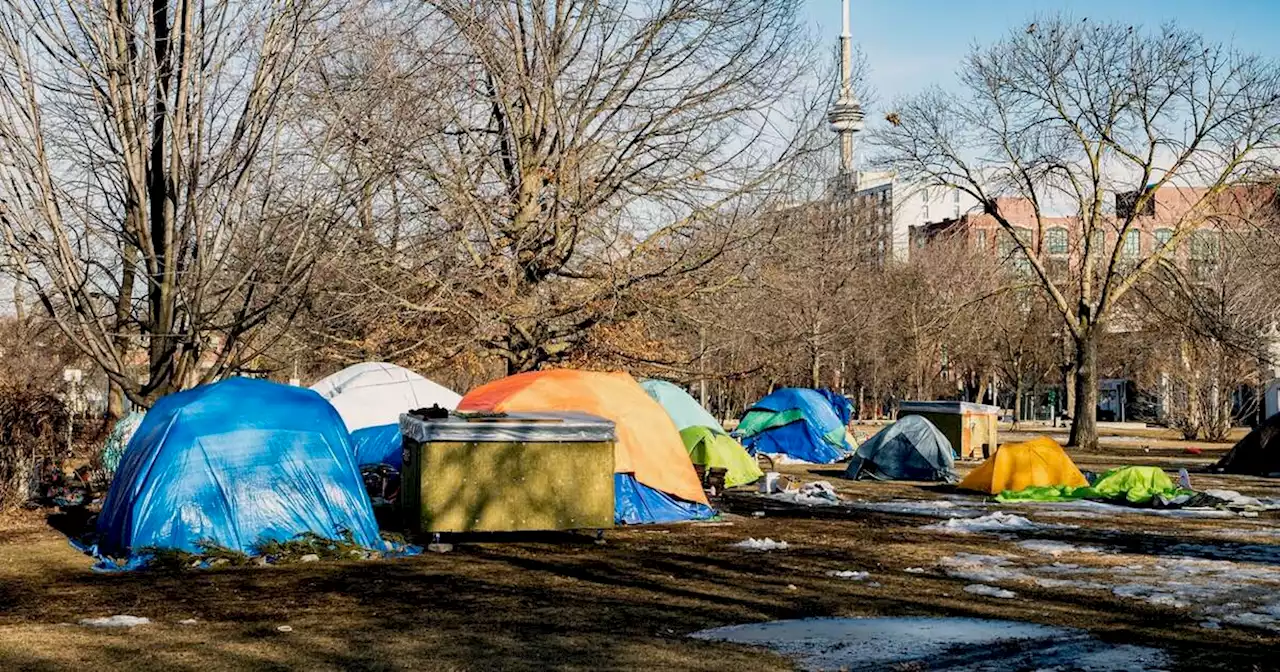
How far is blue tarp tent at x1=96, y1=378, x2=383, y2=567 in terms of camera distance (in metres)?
12.7

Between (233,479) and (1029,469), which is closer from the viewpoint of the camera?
(233,479)

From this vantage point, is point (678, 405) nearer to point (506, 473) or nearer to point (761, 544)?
point (761, 544)

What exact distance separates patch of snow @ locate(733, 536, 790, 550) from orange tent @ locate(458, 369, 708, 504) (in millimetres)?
2323

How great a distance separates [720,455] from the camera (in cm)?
2239

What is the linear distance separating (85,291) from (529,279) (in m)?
9.93

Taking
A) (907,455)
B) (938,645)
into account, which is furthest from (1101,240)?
(938,645)

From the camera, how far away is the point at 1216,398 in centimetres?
4259

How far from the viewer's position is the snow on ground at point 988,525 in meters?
16.3

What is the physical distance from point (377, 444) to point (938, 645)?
12.7 metres

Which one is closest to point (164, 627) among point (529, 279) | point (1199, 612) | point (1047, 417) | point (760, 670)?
point (760, 670)

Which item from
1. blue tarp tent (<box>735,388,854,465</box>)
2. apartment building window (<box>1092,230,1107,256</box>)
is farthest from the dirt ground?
apartment building window (<box>1092,230,1107,256</box>)

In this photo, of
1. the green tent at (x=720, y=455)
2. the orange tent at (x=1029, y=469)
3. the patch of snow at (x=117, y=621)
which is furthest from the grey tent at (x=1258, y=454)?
the patch of snow at (x=117, y=621)

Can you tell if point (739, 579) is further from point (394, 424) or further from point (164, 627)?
point (394, 424)

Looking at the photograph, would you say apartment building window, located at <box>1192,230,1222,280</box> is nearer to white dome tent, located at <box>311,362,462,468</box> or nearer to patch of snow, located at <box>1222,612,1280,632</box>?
white dome tent, located at <box>311,362,462,468</box>
